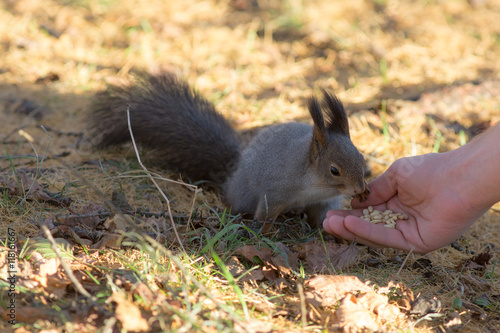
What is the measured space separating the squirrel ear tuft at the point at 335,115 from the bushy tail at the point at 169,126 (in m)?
0.71

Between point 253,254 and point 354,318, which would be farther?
point 253,254

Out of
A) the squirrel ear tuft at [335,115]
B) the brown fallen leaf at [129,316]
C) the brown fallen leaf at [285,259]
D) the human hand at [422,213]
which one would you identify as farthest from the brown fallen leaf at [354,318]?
the squirrel ear tuft at [335,115]

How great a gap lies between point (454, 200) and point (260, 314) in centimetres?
105

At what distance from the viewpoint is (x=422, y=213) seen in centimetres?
227

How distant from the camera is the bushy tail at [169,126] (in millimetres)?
2938

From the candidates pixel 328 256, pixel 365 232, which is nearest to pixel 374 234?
pixel 365 232

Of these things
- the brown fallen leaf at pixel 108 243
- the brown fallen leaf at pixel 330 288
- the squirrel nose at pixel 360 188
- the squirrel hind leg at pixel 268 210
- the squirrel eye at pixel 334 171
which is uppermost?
the squirrel eye at pixel 334 171

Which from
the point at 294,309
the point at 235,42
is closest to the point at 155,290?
the point at 294,309

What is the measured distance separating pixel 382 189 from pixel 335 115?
1.51ft

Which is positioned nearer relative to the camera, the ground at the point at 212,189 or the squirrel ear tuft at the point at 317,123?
the ground at the point at 212,189

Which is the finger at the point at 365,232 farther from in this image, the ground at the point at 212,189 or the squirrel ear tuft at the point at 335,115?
the squirrel ear tuft at the point at 335,115

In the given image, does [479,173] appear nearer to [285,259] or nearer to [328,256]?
[328,256]

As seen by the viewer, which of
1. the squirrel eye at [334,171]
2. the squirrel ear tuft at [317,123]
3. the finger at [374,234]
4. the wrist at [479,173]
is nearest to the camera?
the wrist at [479,173]

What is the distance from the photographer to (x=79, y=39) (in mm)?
5020
